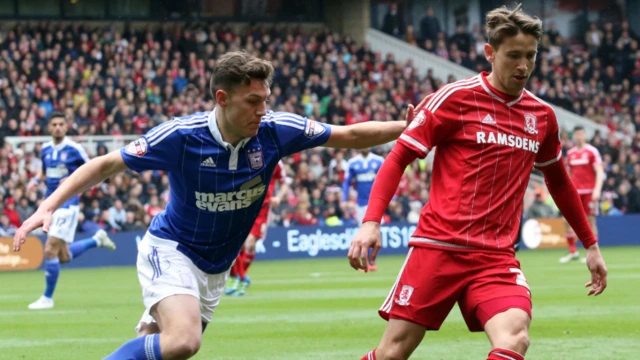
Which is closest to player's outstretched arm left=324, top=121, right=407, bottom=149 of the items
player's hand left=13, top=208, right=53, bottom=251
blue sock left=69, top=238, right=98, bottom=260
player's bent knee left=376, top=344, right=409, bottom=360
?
player's bent knee left=376, top=344, right=409, bottom=360

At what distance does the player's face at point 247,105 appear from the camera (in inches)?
229

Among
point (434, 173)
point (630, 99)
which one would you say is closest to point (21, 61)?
point (630, 99)

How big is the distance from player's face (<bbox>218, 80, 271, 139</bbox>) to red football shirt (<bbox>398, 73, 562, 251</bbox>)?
0.79m

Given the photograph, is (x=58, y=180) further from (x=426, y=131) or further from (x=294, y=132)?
(x=426, y=131)

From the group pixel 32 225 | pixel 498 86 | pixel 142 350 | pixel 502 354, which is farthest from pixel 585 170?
pixel 32 225

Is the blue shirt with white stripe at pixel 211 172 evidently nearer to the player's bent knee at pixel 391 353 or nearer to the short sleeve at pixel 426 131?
the short sleeve at pixel 426 131

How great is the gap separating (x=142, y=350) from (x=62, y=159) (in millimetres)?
8181

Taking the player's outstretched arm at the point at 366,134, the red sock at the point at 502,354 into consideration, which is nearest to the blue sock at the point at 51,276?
the player's outstretched arm at the point at 366,134

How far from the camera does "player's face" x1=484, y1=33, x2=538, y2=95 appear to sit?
5527mm

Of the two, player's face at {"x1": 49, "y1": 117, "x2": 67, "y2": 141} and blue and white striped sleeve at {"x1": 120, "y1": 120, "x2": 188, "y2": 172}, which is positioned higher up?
blue and white striped sleeve at {"x1": 120, "y1": 120, "x2": 188, "y2": 172}

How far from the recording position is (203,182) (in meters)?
5.96

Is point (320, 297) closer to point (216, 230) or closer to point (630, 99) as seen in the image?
point (216, 230)

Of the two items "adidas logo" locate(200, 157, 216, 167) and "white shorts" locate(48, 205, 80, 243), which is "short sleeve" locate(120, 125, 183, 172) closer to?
"adidas logo" locate(200, 157, 216, 167)

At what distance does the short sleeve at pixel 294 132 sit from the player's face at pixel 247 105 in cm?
28
